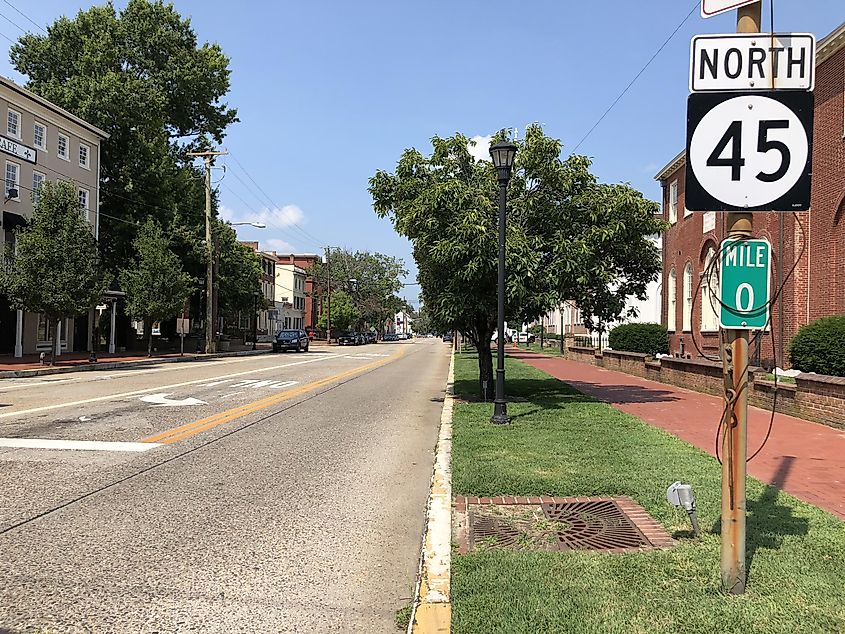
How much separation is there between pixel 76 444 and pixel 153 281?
28138 mm

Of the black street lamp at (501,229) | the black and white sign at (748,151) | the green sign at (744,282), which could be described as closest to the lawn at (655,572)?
the green sign at (744,282)

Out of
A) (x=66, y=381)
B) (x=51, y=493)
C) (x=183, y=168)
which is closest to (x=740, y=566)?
(x=51, y=493)

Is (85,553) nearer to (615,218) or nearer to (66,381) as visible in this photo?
(615,218)

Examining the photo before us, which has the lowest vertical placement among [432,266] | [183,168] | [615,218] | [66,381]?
[66,381]

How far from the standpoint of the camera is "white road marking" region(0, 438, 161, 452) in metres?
9.18

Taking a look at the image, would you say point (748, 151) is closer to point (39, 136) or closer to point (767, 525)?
point (767, 525)

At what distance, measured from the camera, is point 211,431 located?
10.9 meters

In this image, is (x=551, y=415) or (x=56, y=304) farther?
(x=56, y=304)

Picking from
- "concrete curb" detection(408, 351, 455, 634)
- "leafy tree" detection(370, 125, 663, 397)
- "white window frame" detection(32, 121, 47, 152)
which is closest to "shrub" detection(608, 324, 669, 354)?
"leafy tree" detection(370, 125, 663, 397)

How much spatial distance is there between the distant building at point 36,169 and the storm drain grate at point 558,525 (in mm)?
26846

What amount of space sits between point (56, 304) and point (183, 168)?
20.0 metres

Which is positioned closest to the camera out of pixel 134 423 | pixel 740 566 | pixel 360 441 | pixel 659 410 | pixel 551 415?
pixel 740 566

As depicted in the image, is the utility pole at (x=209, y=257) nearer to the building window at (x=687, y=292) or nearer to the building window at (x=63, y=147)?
the building window at (x=63, y=147)

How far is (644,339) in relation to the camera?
26.5 m
